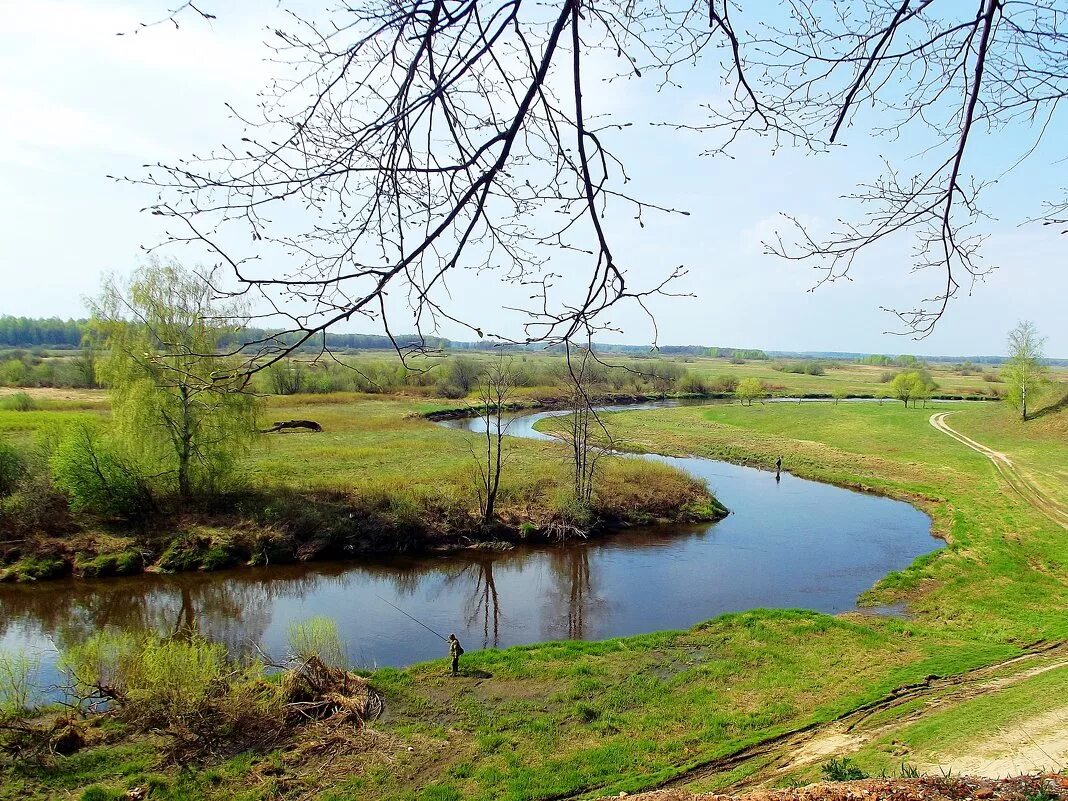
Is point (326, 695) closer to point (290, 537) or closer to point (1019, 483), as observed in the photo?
point (290, 537)

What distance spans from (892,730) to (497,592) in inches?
405

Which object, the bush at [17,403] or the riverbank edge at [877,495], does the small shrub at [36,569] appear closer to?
the riverbank edge at [877,495]

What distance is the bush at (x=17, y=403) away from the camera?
3291 centimetres

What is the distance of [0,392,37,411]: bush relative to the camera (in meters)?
32.9

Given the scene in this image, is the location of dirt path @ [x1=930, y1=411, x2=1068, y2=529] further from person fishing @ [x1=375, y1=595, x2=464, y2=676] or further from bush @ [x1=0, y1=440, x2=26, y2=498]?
bush @ [x1=0, y1=440, x2=26, y2=498]

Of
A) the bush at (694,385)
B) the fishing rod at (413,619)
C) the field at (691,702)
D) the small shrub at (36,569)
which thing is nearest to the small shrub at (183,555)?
the small shrub at (36,569)

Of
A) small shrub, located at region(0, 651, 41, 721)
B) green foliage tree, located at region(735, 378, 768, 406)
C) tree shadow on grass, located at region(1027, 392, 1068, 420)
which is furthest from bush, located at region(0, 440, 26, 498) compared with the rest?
green foliage tree, located at region(735, 378, 768, 406)

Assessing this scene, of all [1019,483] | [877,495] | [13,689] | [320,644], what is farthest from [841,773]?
[1019,483]

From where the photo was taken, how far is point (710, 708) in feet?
33.2

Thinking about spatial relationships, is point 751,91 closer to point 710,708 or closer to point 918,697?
point 710,708

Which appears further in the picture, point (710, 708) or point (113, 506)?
point (113, 506)

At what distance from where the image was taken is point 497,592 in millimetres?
17047

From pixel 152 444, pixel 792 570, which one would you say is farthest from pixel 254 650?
pixel 792 570

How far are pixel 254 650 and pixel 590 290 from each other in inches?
532
